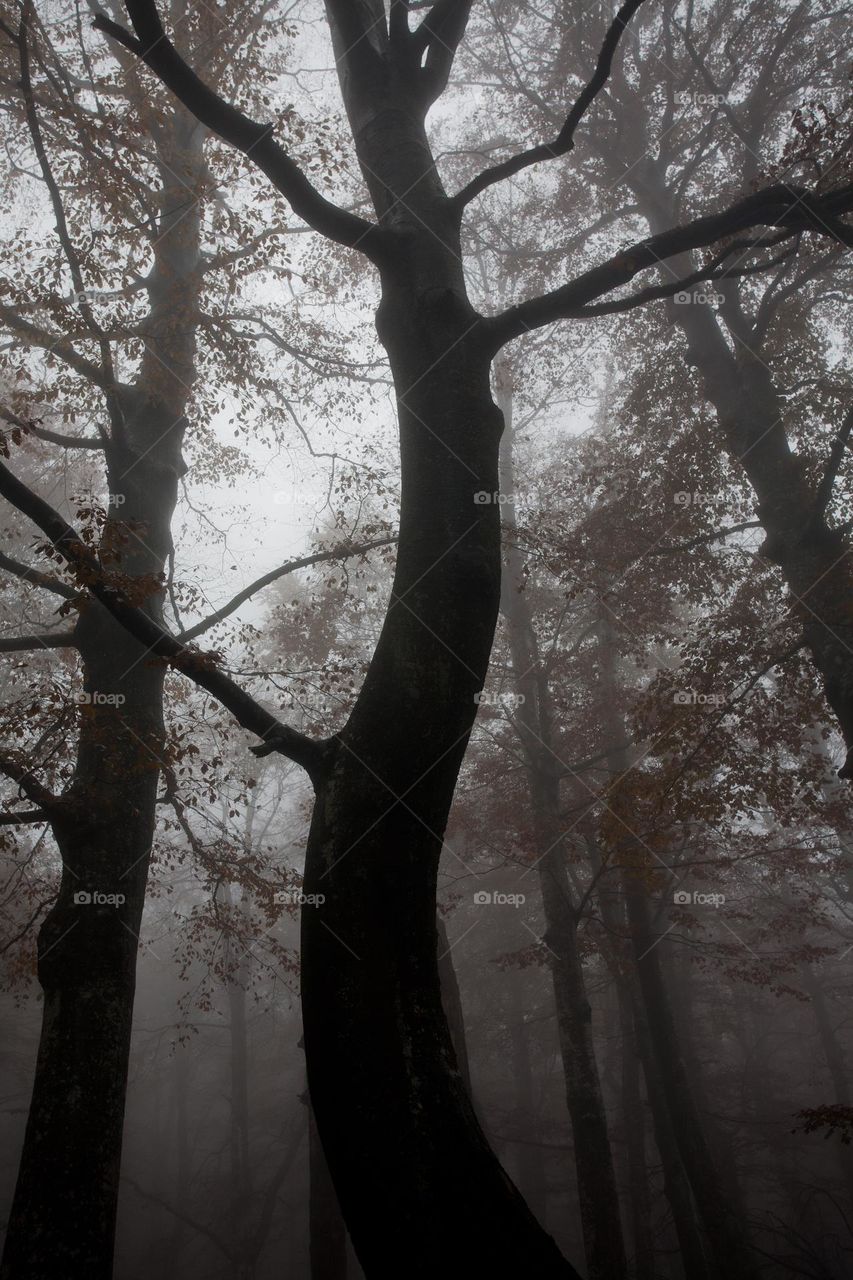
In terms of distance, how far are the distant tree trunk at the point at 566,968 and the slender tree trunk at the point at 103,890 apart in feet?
12.9

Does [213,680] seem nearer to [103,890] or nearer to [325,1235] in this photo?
[103,890]

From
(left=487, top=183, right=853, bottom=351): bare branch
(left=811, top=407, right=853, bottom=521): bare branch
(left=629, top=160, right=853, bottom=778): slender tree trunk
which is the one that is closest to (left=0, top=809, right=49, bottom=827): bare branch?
(left=487, top=183, right=853, bottom=351): bare branch

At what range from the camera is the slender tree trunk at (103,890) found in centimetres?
423

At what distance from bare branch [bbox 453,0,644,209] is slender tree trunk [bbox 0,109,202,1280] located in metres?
2.65

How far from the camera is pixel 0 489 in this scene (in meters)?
2.99

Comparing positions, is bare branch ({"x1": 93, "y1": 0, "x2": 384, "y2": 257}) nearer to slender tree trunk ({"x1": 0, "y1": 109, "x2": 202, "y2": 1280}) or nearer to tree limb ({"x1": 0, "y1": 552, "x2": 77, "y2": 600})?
slender tree trunk ({"x1": 0, "y1": 109, "x2": 202, "y2": 1280})

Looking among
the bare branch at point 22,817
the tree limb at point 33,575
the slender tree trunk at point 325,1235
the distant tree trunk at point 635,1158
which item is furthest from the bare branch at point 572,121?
the distant tree trunk at point 635,1158

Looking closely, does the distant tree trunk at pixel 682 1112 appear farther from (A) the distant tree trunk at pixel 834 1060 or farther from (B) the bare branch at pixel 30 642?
(A) the distant tree trunk at pixel 834 1060

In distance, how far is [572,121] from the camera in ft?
10.4

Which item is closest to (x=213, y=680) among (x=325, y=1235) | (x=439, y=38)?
(x=439, y=38)

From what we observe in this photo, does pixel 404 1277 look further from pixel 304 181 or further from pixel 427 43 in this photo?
pixel 427 43

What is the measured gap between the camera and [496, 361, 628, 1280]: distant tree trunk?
888 centimetres

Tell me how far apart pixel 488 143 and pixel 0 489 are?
16.8 meters

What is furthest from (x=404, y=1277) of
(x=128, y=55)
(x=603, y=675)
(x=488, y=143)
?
(x=488, y=143)
